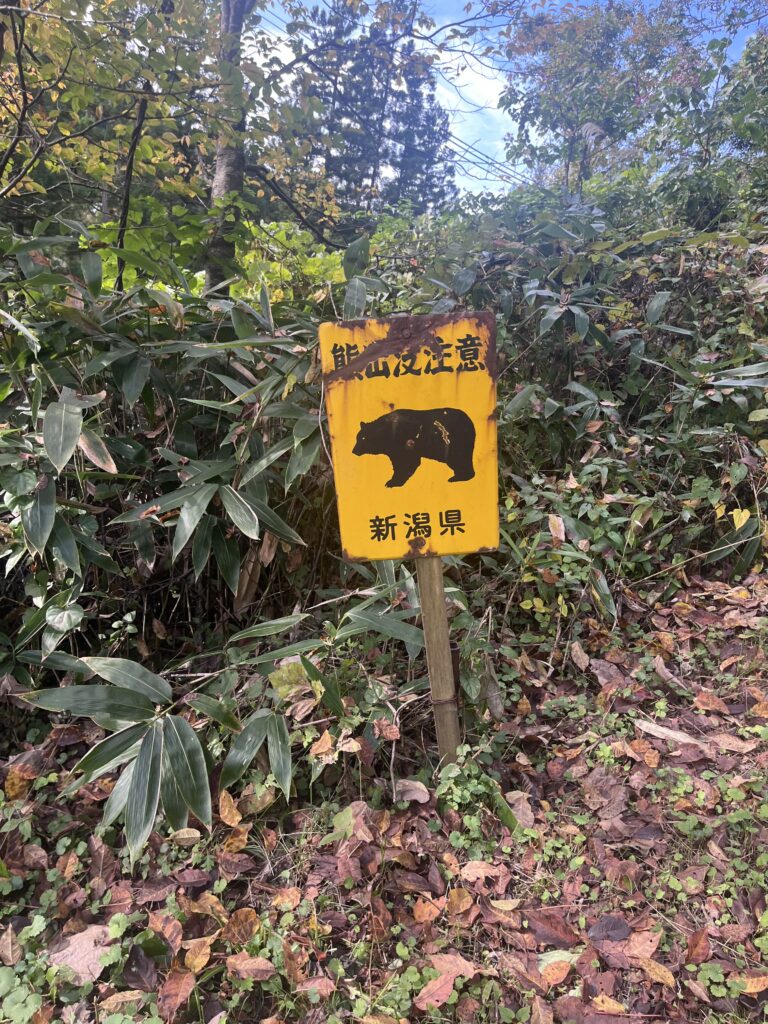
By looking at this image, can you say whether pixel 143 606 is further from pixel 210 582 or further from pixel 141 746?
pixel 141 746

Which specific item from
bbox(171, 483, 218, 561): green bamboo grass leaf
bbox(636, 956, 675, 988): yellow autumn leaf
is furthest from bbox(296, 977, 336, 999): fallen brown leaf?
bbox(171, 483, 218, 561): green bamboo grass leaf

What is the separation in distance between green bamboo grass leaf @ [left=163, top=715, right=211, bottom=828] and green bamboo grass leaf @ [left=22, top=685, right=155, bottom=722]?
0.07 meters

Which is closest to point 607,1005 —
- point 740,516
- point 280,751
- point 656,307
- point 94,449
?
point 280,751

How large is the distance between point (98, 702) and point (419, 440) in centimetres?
92

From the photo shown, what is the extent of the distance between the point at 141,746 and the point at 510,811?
0.89 meters

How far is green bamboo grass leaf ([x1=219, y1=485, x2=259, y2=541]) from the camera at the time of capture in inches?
57.8

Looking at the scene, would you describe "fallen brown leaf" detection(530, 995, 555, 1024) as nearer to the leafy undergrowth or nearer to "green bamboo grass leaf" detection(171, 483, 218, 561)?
the leafy undergrowth

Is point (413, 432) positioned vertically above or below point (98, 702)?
above

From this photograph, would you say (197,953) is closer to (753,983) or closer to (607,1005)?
(607,1005)

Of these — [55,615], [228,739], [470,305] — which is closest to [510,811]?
[228,739]

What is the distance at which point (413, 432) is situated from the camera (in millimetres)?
1224

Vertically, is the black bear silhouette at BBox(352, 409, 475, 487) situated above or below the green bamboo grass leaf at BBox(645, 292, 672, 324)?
below

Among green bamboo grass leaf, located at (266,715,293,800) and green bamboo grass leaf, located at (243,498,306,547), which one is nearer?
green bamboo grass leaf, located at (266,715,293,800)

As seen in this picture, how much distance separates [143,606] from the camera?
1.94 m
